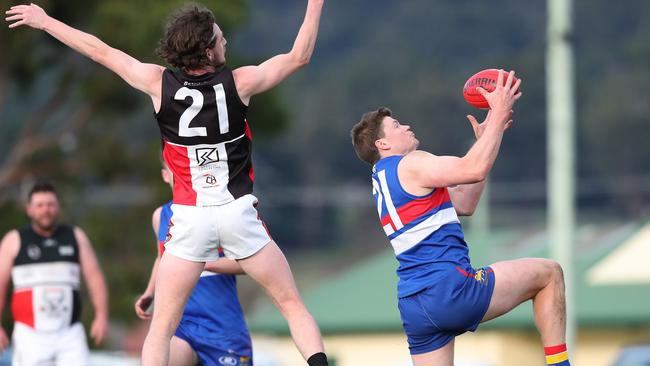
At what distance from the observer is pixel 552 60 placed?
2061 centimetres

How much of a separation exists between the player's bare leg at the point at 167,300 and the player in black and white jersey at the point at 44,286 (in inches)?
137

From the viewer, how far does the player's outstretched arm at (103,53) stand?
8.06 meters

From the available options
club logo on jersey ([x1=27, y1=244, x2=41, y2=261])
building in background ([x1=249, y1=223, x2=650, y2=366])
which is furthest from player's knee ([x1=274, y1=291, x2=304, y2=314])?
building in background ([x1=249, y1=223, x2=650, y2=366])

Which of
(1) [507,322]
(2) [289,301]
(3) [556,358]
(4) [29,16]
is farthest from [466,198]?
(1) [507,322]

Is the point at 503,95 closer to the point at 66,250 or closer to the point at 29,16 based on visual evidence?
the point at 29,16

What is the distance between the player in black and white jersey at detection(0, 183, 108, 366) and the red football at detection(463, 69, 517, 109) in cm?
442

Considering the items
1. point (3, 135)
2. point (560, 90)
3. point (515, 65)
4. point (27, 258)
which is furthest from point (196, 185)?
point (515, 65)

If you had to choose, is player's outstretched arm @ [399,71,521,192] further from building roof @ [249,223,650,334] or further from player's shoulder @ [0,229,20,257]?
building roof @ [249,223,650,334]

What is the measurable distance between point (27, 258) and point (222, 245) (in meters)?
3.90

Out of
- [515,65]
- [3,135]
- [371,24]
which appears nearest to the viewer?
[3,135]

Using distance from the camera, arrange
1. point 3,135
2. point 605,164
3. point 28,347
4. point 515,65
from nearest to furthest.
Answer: point 28,347 < point 3,135 < point 605,164 < point 515,65

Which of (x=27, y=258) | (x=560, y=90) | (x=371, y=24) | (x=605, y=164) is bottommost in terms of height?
(x=27, y=258)

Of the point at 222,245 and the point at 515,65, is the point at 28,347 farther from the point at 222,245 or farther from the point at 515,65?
the point at 515,65

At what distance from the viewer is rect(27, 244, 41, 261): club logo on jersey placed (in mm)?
11508
